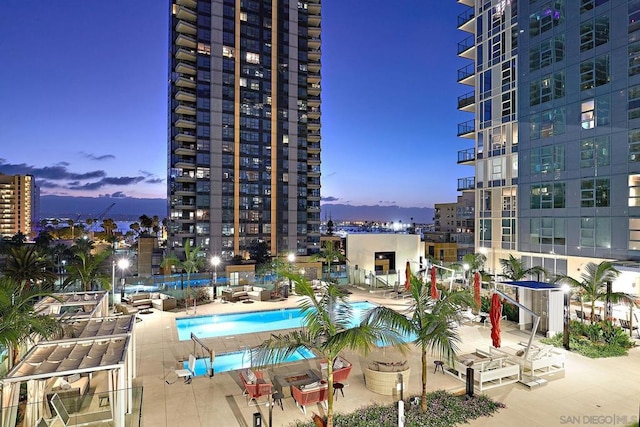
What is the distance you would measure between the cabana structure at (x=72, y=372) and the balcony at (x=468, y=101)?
3243cm

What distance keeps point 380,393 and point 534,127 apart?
23.8 meters

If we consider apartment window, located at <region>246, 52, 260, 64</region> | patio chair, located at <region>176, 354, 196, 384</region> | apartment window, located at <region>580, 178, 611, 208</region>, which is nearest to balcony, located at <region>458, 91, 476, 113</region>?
apartment window, located at <region>580, 178, 611, 208</region>

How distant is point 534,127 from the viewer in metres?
26.5

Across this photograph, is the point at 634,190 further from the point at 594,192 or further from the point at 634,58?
the point at 634,58

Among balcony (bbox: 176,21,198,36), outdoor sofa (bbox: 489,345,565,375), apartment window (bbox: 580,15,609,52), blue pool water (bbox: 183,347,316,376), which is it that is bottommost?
blue pool water (bbox: 183,347,316,376)

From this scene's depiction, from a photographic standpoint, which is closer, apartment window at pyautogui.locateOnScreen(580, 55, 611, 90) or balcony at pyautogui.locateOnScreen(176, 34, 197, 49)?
apartment window at pyautogui.locateOnScreen(580, 55, 611, 90)

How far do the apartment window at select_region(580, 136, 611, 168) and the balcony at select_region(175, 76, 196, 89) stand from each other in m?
51.4

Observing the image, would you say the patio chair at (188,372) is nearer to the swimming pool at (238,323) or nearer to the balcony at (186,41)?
the swimming pool at (238,323)

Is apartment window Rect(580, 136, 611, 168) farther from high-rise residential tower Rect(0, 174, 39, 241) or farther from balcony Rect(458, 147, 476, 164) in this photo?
high-rise residential tower Rect(0, 174, 39, 241)

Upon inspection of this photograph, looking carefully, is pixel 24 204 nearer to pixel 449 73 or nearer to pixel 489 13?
pixel 449 73

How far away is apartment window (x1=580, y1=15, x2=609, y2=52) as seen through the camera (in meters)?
22.4

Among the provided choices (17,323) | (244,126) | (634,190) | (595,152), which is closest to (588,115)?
(595,152)

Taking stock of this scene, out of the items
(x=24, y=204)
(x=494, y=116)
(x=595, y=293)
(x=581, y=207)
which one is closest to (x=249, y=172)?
(x=494, y=116)

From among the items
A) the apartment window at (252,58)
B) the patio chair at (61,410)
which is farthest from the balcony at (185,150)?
the patio chair at (61,410)
